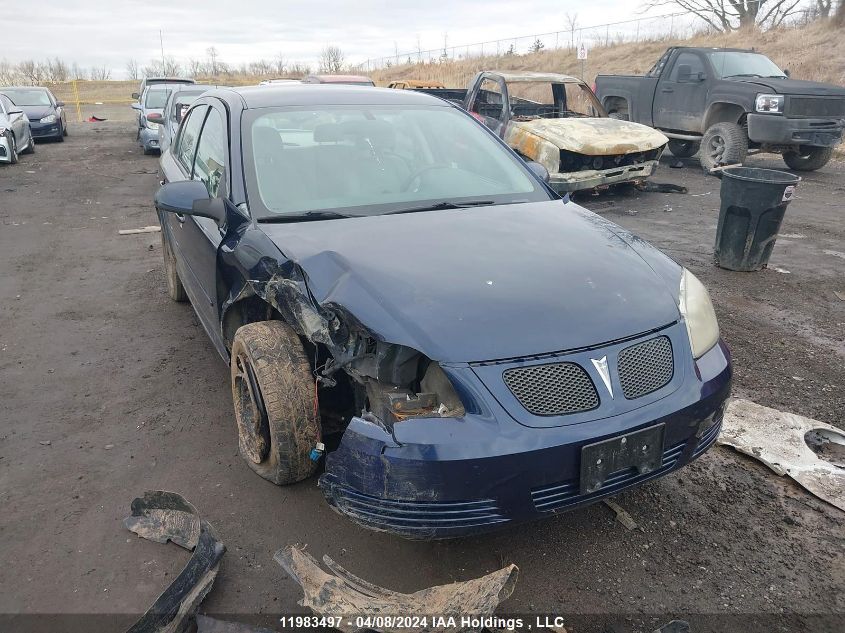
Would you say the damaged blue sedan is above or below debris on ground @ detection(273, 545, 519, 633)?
above

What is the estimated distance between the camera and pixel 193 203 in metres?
3.19

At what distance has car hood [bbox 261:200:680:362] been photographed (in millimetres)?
2256

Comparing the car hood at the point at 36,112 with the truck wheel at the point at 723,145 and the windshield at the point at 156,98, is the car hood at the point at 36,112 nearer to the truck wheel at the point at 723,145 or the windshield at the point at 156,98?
the windshield at the point at 156,98

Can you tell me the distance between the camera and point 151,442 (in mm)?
3371

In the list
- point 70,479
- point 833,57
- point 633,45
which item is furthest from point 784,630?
point 633,45

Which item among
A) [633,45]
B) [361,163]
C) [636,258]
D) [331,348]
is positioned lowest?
[331,348]

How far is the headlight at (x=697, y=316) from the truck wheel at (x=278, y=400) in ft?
5.08

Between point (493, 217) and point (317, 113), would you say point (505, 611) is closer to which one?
point (493, 217)

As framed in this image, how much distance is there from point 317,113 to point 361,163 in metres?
0.44

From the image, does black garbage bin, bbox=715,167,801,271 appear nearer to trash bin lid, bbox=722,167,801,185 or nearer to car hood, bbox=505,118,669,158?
trash bin lid, bbox=722,167,801,185

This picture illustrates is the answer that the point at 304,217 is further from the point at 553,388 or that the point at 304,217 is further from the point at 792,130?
the point at 792,130

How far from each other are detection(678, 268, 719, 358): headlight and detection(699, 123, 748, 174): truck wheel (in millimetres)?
8994

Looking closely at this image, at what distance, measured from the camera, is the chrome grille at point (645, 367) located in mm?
2285

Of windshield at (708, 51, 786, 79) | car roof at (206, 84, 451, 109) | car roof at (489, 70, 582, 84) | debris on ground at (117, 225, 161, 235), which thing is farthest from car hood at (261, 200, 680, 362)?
windshield at (708, 51, 786, 79)
